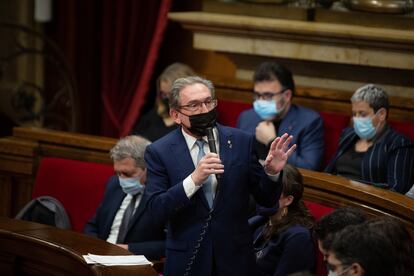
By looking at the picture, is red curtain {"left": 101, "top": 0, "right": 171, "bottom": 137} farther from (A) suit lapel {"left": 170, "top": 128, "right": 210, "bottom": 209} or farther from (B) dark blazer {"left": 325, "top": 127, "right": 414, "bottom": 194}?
(A) suit lapel {"left": 170, "top": 128, "right": 210, "bottom": 209}

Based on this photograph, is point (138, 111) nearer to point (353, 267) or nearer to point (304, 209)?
point (304, 209)

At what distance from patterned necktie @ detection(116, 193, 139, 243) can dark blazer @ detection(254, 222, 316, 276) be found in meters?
0.94

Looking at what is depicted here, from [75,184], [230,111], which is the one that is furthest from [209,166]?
[230,111]

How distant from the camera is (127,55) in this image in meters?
6.39

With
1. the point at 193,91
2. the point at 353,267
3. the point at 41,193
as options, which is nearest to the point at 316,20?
the point at 41,193

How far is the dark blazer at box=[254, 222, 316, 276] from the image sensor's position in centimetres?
358

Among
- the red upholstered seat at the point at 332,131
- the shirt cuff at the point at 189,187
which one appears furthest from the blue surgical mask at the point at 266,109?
the shirt cuff at the point at 189,187

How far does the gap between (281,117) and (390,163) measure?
74 cm

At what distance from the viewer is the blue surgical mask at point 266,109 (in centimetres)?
500

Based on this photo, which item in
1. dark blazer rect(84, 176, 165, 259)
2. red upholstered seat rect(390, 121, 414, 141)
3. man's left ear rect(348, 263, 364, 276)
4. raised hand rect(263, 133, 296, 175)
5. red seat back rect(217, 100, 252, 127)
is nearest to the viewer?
man's left ear rect(348, 263, 364, 276)

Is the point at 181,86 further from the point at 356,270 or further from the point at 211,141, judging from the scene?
the point at 356,270

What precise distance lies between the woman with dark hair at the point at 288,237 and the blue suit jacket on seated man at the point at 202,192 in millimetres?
138

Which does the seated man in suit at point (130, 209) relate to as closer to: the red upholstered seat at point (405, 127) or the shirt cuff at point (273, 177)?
the shirt cuff at point (273, 177)

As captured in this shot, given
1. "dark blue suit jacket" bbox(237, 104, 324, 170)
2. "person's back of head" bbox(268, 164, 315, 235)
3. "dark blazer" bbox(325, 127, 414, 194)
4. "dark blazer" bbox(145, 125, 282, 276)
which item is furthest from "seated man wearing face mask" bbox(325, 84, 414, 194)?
"dark blazer" bbox(145, 125, 282, 276)
